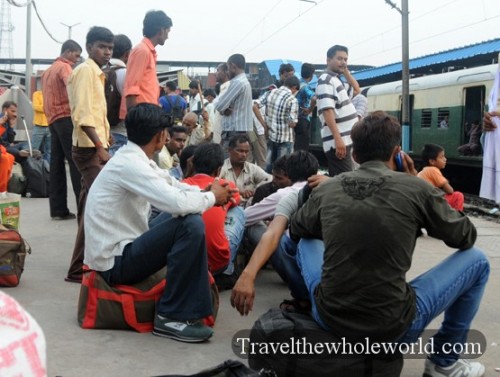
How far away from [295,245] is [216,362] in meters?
0.75

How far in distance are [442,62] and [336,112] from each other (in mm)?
12754

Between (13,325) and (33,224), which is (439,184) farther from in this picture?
(13,325)

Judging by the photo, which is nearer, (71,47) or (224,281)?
(224,281)

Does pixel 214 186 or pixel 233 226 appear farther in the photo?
pixel 233 226

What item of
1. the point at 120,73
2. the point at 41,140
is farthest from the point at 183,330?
the point at 41,140

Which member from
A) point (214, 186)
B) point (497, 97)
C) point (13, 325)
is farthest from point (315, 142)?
point (13, 325)

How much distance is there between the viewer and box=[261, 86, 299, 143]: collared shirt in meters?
→ 8.57

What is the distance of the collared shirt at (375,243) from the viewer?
2811mm

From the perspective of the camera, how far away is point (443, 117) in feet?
51.3

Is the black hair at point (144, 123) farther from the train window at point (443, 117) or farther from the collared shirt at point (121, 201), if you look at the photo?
the train window at point (443, 117)

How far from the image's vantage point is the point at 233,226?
476 cm

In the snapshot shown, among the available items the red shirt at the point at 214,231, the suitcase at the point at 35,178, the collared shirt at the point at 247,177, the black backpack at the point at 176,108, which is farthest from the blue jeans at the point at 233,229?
the suitcase at the point at 35,178

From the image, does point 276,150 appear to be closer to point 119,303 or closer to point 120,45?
point 120,45

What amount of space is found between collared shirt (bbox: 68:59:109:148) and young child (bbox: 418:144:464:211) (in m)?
3.63
